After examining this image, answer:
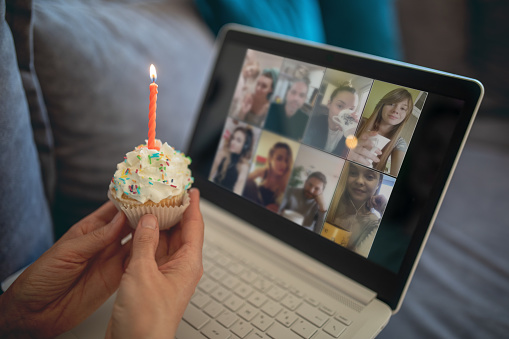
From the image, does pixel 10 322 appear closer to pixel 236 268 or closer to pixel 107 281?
pixel 107 281

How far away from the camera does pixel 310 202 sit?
2.19ft

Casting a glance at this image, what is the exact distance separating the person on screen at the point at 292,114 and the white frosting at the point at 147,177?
0.25 m

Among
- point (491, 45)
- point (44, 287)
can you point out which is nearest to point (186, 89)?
point (44, 287)

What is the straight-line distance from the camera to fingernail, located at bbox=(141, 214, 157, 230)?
20.8 inches

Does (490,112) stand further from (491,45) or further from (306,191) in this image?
(306,191)

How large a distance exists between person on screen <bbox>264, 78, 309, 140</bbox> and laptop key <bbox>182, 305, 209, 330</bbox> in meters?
Result: 0.38

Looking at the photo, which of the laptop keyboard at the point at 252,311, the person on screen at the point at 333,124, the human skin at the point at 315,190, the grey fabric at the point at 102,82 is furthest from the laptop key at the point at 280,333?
the grey fabric at the point at 102,82

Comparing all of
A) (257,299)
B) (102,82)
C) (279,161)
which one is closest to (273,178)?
(279,161)

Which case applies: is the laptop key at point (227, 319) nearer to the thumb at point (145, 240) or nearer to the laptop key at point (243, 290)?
the laptop key at point (243, 290)

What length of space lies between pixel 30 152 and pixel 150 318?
48 cm

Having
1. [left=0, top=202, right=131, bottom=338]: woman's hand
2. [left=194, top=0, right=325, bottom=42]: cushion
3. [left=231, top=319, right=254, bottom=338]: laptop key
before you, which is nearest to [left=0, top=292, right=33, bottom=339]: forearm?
[left=0, top=202, right=131, bottom=338]: woman's hand

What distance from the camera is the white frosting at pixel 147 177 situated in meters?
0.55

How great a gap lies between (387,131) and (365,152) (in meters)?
0.05

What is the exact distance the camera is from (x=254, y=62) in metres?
0.76
